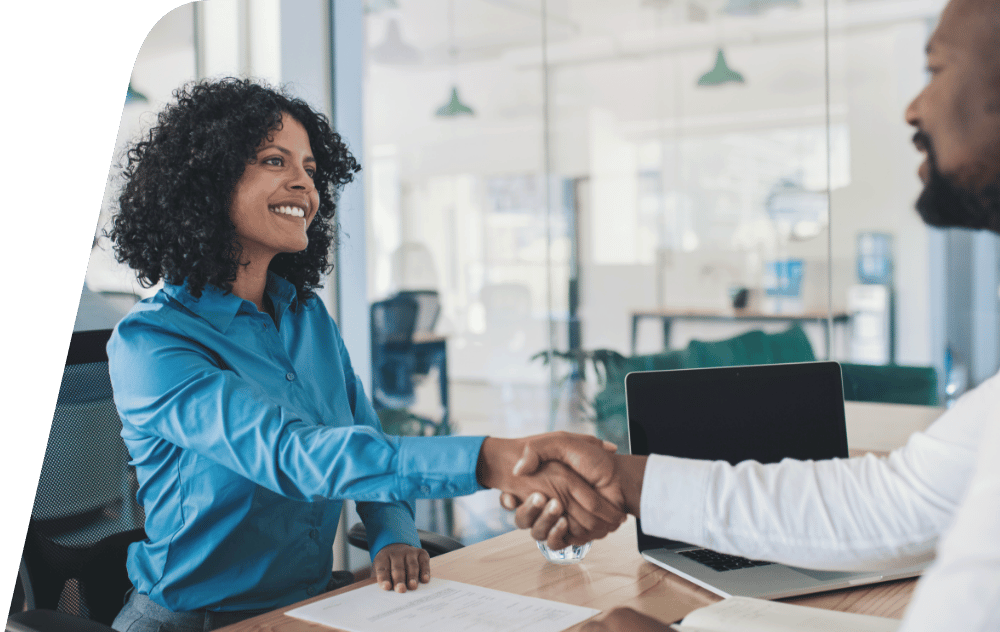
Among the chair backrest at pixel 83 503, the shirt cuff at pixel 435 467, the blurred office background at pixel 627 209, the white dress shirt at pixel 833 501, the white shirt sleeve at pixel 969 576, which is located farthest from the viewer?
the blurred office background at pixel 627 209

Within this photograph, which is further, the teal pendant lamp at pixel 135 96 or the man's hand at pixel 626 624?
the teal pendant lamp at pixel 135 96

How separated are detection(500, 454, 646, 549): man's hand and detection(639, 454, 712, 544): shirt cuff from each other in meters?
0.06

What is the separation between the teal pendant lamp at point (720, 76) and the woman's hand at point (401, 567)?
3.18m

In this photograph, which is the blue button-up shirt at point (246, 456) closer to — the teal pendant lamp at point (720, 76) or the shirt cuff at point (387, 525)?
the shirt cuff at point (387, 525)

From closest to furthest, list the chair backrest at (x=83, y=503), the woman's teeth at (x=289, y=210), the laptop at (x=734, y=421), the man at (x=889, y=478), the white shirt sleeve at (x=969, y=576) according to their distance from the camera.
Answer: the white shirt sleeve at (x=969, y=576) → the man at (x=889, y=478) → the laptop at (x=734, y=421) → the chair backrest at (x=83, y=503) → the woman's teeth at (x=289, y=210)

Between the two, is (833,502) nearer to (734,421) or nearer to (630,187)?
(734,421)

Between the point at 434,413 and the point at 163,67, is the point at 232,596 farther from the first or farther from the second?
the point at 434,413

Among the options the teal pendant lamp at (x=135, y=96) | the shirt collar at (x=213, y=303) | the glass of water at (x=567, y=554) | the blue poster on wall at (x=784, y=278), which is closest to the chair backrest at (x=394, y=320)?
the teal pendant lamp at (x=135, y=96)

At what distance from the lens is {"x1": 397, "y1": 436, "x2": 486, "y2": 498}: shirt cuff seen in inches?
46.8

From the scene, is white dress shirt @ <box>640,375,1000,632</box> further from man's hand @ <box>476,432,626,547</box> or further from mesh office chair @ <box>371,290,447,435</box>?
mesh office chair @ <box>371,290,447,435</box>

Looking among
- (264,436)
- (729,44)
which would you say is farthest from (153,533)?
(729,44)

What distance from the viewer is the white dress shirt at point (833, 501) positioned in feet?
3.50

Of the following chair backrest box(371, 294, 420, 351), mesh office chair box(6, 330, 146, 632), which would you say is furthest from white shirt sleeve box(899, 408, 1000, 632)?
chair backrest box(371, 294, 420, 351)

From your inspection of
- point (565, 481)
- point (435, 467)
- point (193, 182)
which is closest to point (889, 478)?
point (565, 481)
